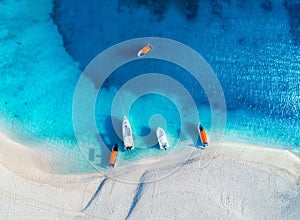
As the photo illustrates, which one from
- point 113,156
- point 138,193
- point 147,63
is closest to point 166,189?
point 138,193

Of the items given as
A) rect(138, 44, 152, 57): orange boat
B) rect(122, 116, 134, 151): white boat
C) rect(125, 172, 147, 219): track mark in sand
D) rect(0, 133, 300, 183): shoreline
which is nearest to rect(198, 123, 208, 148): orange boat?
rect(0, 133, 300, 183): shoreline

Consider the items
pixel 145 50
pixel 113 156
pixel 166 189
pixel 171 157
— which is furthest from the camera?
pixel 145 50

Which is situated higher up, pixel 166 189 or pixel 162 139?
pixel 162 139

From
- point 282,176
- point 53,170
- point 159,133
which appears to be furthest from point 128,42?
point 282,176

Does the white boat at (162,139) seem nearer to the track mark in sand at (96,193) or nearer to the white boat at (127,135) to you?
the white boat at (127,135)

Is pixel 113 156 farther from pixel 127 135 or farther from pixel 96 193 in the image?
pixel 96 193

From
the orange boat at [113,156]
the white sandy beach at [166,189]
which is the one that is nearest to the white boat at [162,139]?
the white sandy beach at [166,189]

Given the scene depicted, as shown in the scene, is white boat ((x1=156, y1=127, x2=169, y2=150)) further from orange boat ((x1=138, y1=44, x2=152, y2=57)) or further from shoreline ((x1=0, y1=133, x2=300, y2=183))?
orange boat ((x1=138, y1=44, x2=152, y2=57))
